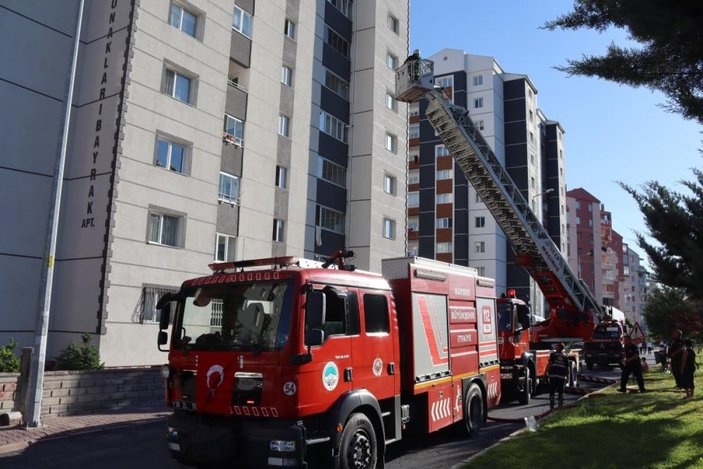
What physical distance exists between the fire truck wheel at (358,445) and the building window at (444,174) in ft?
157

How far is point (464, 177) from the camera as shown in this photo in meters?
50.6

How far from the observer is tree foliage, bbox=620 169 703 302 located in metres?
3.80

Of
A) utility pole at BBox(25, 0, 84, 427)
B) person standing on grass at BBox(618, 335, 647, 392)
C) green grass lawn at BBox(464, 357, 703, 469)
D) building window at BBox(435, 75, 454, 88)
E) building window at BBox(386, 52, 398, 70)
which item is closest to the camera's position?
green grass lawn at BBox(464, 357, 703, 469)

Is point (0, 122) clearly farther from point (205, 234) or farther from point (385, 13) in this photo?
point (385, 13)

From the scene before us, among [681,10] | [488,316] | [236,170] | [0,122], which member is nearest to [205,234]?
[236,170]

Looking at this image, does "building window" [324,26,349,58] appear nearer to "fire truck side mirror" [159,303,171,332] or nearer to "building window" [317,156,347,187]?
"building window" [317,156,347,187]

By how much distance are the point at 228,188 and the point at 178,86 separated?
403cm

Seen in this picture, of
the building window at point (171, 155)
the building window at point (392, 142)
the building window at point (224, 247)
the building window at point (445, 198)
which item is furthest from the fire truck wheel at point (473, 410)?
the building window at point (445, 198)

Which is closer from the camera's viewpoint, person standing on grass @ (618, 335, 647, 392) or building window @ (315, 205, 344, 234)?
person standing on grass @ (618, 335, 647, 392)

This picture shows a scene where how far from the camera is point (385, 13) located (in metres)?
30.7

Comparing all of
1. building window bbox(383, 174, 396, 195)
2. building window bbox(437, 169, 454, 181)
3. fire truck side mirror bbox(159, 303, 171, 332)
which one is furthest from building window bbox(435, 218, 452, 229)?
fire truck side mirror bbox(159, 303, 171, 332)

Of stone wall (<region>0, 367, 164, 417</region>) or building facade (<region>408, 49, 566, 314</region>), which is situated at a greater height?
building facade (<region>408, 49, 566, 314</region>)

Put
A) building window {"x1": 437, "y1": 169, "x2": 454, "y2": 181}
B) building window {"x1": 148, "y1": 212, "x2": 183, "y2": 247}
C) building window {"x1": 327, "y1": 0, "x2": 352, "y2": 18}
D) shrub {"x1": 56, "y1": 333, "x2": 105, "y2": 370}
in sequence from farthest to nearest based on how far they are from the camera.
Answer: building window {"x1": 437, "y1": 169, "x2": 454, "y2": 181} < building window {"x1": 327, "y1": 0, "x2": 352, "y2": 18} < building window {"x1": 148, "y1": 212, "x2": 183, "y2": 247} < shrub {"x1": 56, "y1": 333, "x2": 105, "y2": 370}

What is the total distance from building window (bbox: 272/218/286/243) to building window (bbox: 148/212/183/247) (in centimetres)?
520
